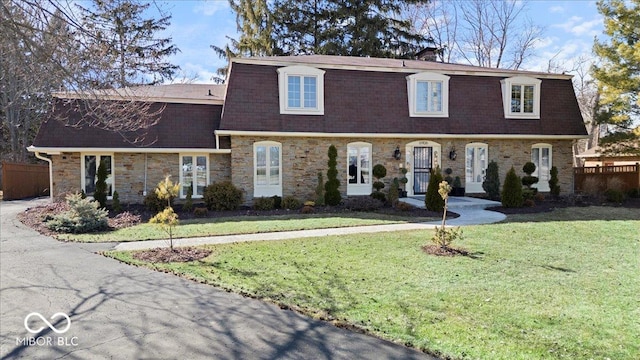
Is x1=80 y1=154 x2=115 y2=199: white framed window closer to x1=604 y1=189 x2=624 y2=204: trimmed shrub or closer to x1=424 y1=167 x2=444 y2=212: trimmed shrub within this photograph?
x1=424 y1=167 x2=444 y2=212: trimmed shrub

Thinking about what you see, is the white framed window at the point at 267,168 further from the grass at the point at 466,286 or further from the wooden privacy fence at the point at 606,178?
the wooden privacy fence at the point at 606,178

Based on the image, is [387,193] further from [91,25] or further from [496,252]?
[91,25]

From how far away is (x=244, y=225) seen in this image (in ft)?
36.8

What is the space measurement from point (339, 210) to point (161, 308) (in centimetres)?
961

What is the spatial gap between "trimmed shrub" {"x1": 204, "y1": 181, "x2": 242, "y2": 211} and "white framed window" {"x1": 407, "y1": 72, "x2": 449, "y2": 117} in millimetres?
8035

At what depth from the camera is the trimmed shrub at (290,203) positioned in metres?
14.7

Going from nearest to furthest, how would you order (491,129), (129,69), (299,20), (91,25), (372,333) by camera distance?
1. (372,333)
2. (91,25)
3. (129,69)
4. (491,129)
5. (299,20)

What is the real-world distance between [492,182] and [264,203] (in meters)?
9.59

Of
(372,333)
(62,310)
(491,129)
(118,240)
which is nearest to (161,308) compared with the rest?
(62,310)

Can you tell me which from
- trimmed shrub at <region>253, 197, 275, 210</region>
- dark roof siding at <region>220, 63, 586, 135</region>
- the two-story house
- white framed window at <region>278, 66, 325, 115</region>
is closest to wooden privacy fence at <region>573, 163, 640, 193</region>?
the two-story house

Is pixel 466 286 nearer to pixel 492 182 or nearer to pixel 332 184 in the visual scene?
pixel 332 184

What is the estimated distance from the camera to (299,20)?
95.2 feet

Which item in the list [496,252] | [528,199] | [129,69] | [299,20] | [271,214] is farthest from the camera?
[299,20]

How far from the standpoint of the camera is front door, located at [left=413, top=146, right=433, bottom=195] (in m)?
17.1
